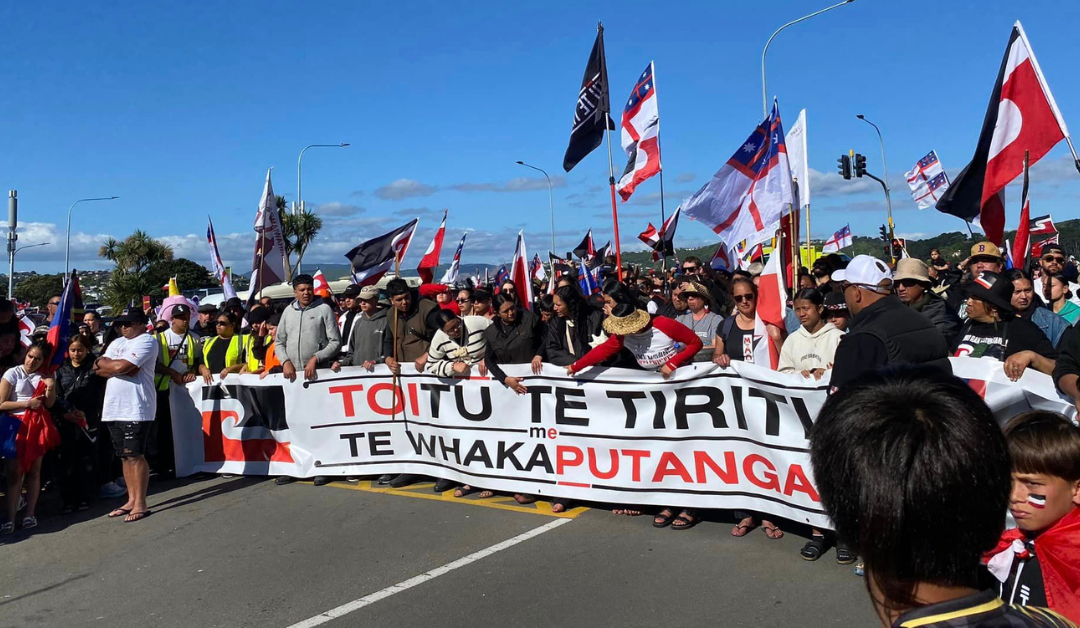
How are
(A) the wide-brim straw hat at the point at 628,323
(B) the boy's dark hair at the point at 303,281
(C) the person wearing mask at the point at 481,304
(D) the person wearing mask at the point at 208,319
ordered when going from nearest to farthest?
(A) the wide-brim straw hat at the point at 628,323 < (C) the person wearing mask at the point at 481,304 < (B) the boy's dark hair at the point at 303,281 < (D) the person wearing mask at the point at 208,319

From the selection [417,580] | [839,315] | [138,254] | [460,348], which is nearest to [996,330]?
[839,315]

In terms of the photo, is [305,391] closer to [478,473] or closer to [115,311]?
[478,473]

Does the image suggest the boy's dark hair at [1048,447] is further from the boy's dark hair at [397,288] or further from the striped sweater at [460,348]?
the boy's dark hair at [397,288]

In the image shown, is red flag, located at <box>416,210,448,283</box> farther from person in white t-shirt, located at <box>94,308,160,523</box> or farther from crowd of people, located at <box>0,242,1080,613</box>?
person in white t-shirt, located at <box>94,308,160,523</box>

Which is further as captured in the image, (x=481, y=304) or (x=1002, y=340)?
(x=481, y=304)

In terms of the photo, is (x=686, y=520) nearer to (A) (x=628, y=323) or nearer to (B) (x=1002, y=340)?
(A) (x=628, y=323)

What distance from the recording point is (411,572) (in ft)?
17.6

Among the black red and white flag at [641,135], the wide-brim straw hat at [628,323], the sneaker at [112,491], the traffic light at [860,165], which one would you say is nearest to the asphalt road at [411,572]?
the sneaker at [112,491]

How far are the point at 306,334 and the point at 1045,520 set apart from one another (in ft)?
23.4

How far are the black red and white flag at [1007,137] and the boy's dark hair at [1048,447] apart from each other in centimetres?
441

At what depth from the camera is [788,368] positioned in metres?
5.73

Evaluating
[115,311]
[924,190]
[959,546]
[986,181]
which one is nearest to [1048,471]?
[959,546]

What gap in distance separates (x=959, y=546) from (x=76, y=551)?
6.80 metres

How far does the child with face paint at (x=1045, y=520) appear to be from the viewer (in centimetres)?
238
